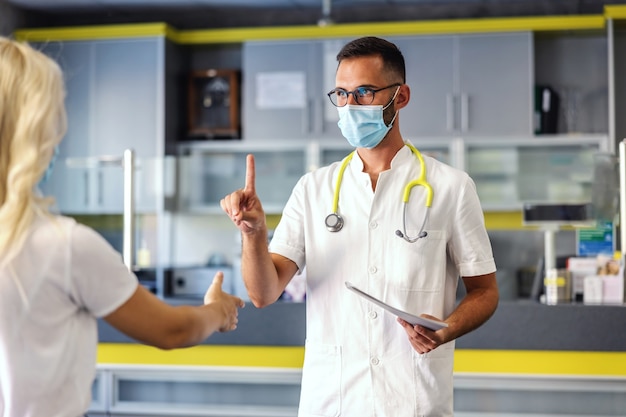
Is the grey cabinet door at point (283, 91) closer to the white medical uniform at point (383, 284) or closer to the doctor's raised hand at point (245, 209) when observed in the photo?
the white medical uniform at point (383, 284)

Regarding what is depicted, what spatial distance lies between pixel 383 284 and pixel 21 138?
0.91 metres

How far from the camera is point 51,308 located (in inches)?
51.3

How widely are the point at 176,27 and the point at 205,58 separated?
288mm

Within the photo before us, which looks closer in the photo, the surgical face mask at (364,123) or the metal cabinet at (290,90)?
the surgical face mask at (364,123)

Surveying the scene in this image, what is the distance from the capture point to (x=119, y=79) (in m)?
5.66

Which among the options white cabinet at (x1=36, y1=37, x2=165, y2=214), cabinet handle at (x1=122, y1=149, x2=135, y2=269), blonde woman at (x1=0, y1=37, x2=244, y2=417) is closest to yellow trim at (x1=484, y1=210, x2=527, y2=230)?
white cabinet at (x1=36, y1=37, x2=165, y2=214)

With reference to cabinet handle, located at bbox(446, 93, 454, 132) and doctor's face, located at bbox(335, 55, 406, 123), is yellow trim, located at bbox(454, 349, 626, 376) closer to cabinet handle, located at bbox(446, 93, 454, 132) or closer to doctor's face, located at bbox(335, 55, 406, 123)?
doctor's face, located at bbox(335, 55, 406, 123)

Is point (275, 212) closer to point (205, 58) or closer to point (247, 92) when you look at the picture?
point (247, 92)

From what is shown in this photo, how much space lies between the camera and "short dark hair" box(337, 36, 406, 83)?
2.02m

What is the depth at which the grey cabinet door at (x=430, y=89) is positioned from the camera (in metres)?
5.41

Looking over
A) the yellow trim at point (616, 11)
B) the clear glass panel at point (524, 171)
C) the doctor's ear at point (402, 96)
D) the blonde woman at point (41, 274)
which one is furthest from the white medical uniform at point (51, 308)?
the yellow trim at point (616, 11)

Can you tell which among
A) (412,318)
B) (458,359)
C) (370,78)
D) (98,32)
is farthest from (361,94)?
(98,32)

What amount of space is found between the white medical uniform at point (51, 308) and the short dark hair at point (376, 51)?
0.88 metres

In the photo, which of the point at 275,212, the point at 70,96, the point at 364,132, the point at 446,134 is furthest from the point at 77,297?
the point at 70,96
